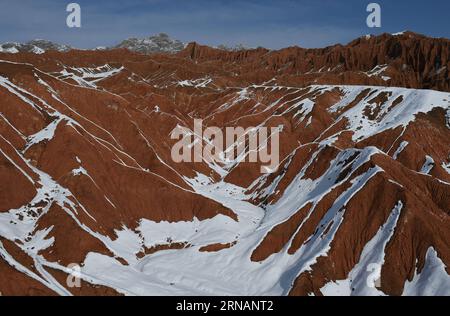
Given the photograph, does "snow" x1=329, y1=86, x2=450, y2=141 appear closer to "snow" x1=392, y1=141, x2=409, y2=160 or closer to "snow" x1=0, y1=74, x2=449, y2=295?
"snow" x1=392, y1=141, x2=409, y2=160

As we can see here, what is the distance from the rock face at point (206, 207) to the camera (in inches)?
1998

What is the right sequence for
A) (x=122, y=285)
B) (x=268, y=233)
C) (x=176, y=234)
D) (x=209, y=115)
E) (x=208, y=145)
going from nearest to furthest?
(x=122, y=285), (x=268, y=233), (x=176, y=234), (x=208, y=145), (x=209, y=115)

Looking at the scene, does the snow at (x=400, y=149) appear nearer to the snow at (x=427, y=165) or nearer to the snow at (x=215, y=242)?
the snow at (x=427, y=165)

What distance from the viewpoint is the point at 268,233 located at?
2397 inches

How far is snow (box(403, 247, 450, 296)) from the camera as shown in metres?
46.2

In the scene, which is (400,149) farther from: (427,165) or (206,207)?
(206,207)

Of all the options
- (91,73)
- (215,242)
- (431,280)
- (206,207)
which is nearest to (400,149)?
(206,207)

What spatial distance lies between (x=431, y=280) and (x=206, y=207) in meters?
32.2

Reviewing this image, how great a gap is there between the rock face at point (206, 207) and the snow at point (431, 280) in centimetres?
12

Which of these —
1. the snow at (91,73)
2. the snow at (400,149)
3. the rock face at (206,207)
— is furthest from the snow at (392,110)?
the snow at (91,73)
